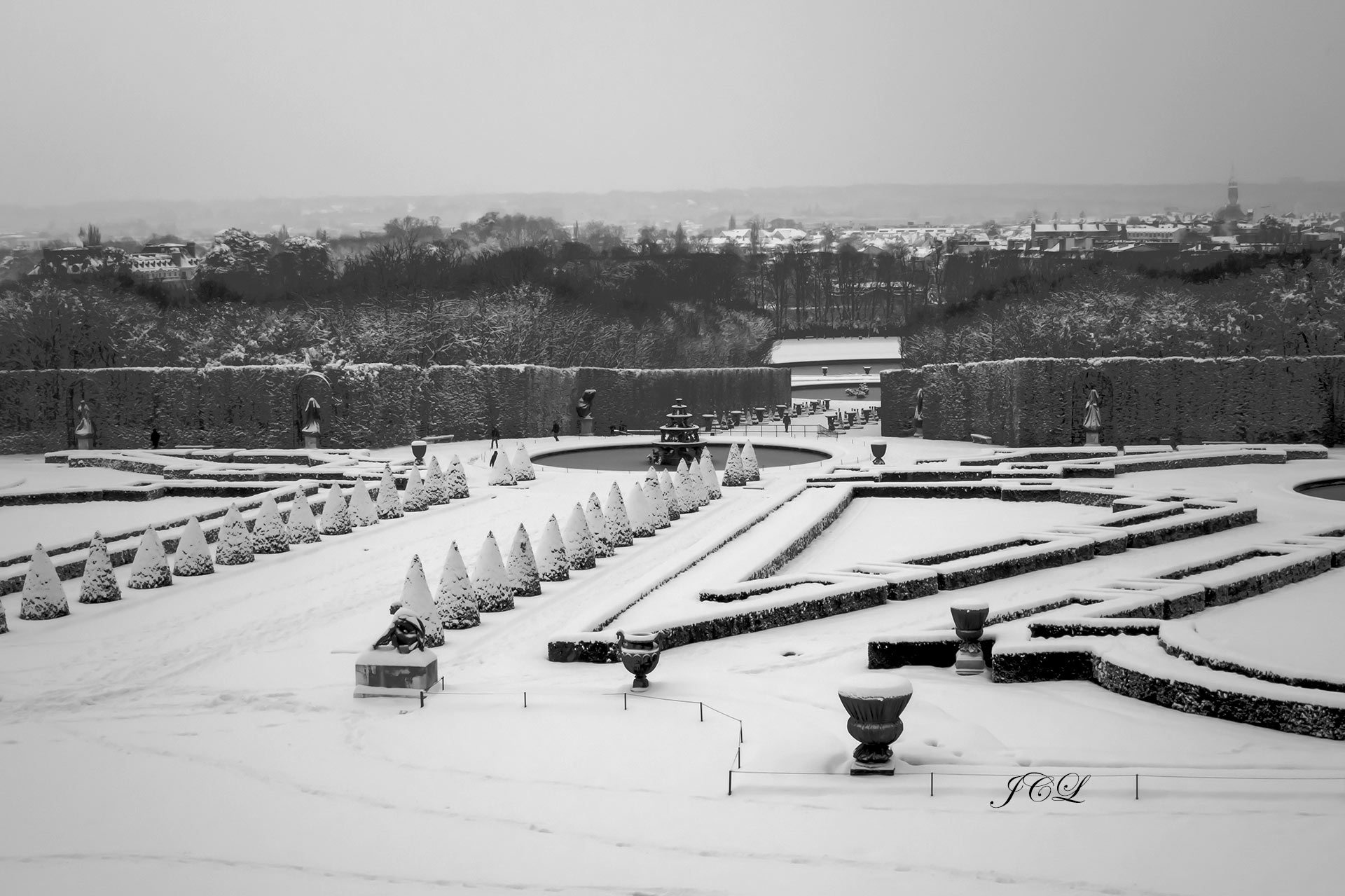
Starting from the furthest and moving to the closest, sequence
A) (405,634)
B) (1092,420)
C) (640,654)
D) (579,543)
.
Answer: (1092,420), (579,543), (405,634), (640,654)

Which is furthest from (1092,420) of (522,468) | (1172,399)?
(522,468)

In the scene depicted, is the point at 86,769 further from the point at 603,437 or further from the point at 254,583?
the point at 603,437

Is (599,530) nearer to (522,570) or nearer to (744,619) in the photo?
(522,570)

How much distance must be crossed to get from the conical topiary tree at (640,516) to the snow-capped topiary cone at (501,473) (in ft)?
29.7

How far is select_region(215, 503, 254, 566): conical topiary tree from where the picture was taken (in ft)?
68.6

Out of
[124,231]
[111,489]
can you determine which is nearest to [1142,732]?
[111,489]

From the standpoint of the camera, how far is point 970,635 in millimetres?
13312

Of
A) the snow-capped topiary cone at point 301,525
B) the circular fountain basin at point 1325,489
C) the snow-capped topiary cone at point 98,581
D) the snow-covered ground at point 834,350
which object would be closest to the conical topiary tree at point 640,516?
the snow-capped topiary cone at point 301,525

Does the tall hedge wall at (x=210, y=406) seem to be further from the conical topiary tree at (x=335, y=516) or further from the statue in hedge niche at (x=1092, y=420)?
the statue in hedge niche at (x=1092, y=420)

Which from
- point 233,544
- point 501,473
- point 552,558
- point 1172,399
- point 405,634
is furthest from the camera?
point 1172,399

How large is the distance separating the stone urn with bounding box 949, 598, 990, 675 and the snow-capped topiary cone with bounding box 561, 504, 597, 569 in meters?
8.50

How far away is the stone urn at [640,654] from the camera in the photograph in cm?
1245

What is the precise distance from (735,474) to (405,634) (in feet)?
63.9

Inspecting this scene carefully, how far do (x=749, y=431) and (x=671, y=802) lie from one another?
41575 millimetres
